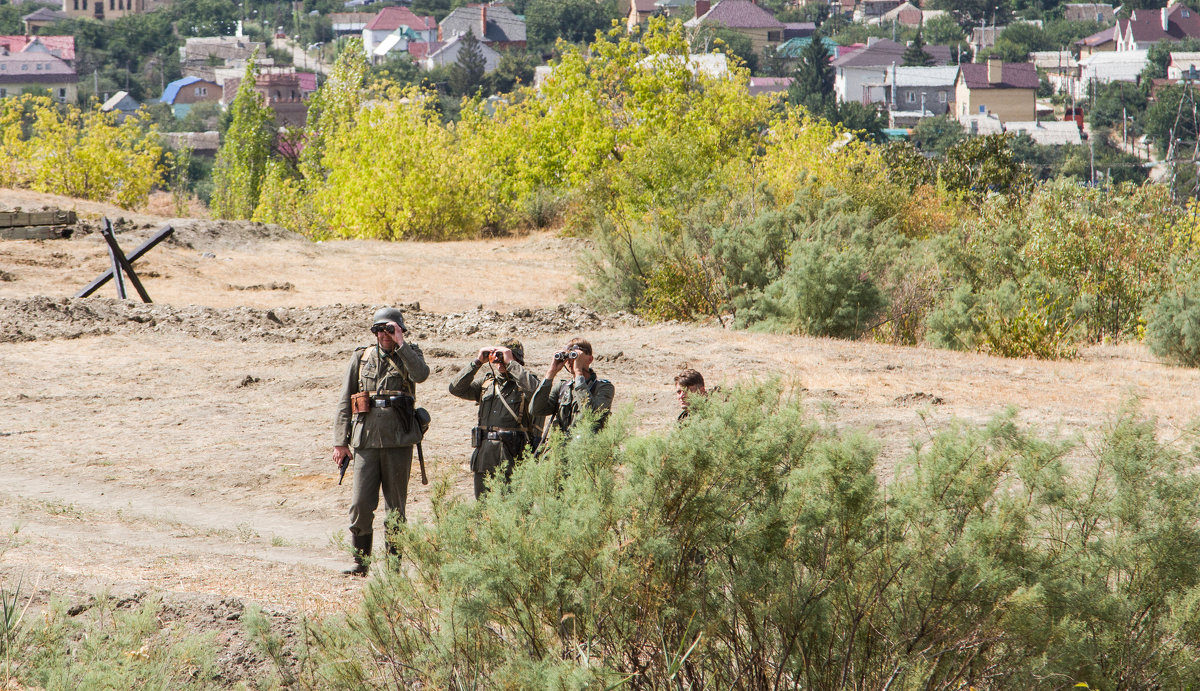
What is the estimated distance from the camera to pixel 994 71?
4697 inches

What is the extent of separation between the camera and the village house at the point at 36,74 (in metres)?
130

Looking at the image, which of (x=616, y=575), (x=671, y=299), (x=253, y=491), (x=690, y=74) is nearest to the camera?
(x=616, y=575)

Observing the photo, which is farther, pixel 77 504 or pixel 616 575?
pixel 77 504

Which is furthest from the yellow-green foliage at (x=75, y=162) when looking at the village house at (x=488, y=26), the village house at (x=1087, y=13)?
the village house at (x=1087, y=13)

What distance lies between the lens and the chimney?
119m

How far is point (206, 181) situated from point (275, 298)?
246 ft

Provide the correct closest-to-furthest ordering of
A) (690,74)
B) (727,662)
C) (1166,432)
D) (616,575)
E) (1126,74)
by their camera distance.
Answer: (616,575) → (727,662) → (1166,432) → (690,74) → (1126,74)

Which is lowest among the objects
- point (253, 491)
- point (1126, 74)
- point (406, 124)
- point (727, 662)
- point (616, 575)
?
point (253, 491)

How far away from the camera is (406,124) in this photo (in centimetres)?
3478

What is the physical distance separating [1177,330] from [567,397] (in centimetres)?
1066

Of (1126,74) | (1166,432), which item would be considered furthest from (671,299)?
(1126,74)

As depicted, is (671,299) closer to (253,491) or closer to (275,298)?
(275,298)

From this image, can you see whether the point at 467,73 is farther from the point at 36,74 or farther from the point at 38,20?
the point at 38,20

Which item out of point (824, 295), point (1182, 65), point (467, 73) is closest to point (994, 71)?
point (1182, 65)
